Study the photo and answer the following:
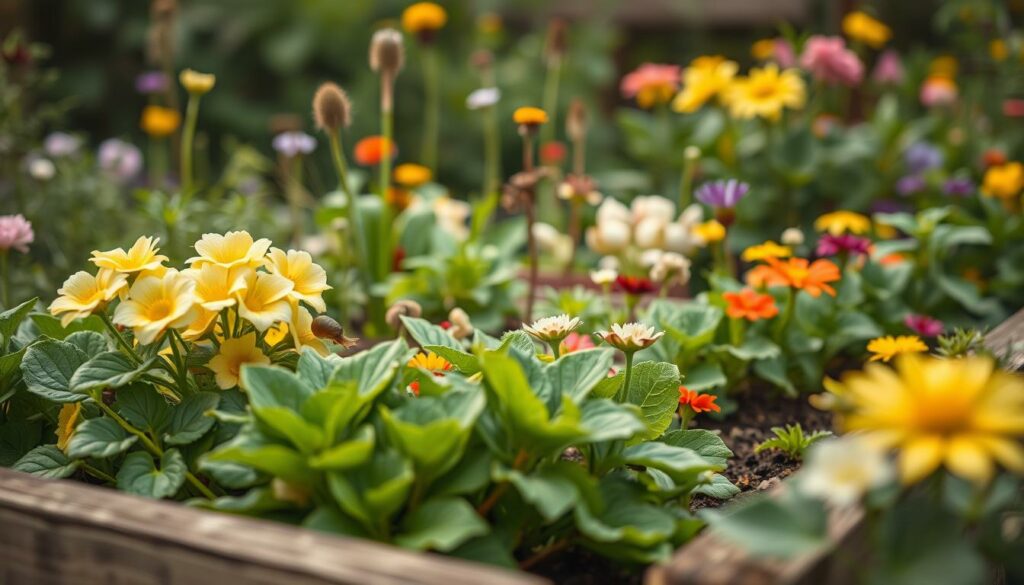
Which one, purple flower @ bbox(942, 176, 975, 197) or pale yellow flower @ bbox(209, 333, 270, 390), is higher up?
pale yellow flower @ bbox(209, 333, 270, 390)

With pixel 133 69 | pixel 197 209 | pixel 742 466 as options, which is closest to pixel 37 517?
pixel 742 466

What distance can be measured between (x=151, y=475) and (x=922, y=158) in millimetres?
2181

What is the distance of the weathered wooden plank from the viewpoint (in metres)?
0.87

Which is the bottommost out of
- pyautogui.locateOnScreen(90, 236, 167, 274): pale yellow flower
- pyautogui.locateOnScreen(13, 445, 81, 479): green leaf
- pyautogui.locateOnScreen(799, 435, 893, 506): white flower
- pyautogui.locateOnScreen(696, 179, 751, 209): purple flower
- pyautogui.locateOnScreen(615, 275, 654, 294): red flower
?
pyautogui.locateOnScreen(13, 445, 81, 479): green leaf

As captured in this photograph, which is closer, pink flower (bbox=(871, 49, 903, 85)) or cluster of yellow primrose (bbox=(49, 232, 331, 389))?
cluster of yellow primrose (bbox=(49, 232, 331, 389))

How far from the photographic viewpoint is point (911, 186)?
8.33ft

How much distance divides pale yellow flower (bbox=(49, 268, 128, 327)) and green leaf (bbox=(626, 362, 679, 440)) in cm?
61

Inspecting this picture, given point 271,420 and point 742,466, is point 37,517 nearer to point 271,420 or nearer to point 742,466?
point 271,420

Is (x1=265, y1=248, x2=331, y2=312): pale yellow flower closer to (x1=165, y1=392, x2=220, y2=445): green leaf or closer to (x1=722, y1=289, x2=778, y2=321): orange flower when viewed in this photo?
(x1=165, y1=392, x2=220, y2=445): green leaf

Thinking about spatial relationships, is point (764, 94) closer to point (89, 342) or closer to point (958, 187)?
point (958, 187)

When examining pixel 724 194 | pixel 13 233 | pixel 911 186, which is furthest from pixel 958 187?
pixel 13 233

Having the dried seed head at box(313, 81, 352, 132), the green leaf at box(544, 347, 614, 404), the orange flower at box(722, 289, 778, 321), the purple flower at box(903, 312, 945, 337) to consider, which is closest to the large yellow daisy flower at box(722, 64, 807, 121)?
the purple flower at box(903, 312, 945, 337)

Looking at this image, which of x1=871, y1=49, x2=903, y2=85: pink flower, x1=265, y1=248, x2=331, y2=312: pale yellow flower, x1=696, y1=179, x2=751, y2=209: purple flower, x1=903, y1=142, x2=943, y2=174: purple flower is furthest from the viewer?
x1=871, y1=49, x2=903, y2=85: pink flower

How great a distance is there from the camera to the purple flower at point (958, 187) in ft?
7.80
